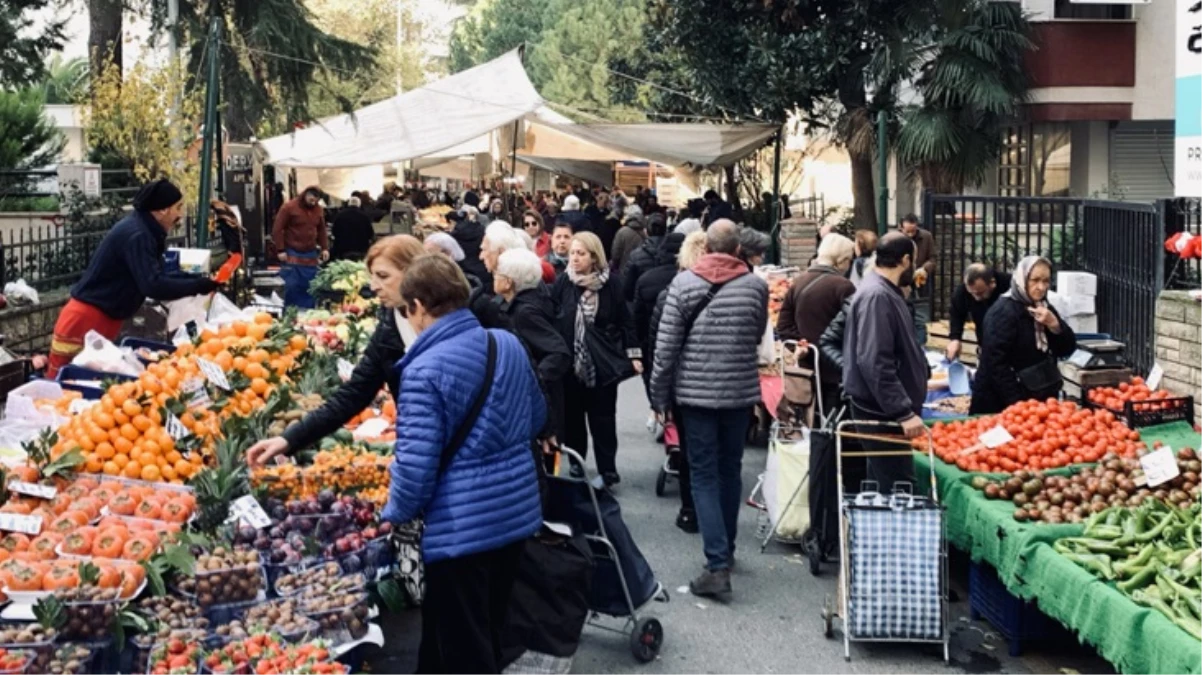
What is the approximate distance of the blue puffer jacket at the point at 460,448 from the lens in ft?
17.5

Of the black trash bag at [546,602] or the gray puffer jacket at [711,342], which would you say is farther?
the gray puffer jacket at [711,342]

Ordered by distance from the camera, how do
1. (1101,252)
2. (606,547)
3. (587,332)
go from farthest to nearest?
(1101,252)
(587,332)
(606,547)

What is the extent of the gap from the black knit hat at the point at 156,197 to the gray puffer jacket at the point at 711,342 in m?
3.30

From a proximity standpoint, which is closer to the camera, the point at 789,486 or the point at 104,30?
the point at 789,486

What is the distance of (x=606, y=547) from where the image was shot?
7125mm

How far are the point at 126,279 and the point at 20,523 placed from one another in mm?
3828

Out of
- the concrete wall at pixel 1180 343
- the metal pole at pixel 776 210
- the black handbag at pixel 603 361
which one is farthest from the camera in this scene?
the metal pole at pixel 776 210

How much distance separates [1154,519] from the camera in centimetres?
732

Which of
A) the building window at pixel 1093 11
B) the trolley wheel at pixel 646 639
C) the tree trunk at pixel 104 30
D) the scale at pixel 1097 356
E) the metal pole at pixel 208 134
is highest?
the building window at pixel 1093 11

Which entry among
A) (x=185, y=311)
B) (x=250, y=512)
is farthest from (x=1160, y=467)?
(x=185, y=311)

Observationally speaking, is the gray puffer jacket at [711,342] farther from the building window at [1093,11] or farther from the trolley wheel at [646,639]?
the building window at [1093,11]

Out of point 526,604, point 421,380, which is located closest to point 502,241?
point 526,604

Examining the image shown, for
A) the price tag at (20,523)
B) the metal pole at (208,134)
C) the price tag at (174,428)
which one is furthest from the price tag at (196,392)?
the metal pole at (208,134)

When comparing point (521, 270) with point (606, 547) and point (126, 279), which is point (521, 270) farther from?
point (126, 279)
